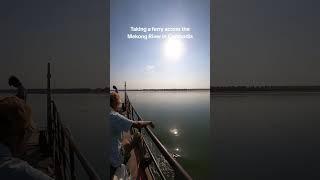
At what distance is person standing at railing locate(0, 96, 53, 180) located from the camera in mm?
1168

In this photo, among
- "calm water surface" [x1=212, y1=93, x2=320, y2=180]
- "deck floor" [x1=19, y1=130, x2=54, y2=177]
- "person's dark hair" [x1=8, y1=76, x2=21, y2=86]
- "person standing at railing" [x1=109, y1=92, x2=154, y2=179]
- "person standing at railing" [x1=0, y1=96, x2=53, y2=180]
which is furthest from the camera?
"calm water surface" [x1=212, y1=93, x2=320, y2=180]

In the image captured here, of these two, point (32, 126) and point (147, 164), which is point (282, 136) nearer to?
Result: point (147, 164)

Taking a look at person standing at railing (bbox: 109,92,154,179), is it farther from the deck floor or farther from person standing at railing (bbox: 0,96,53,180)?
person standing at railing (bbox: 0,96,53,180)

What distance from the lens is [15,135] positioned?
1.23 m

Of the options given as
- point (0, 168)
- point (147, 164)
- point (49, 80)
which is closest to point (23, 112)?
point (0, 168)

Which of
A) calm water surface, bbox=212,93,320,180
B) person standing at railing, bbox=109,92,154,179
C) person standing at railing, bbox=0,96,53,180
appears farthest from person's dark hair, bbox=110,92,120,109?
calm water surface, bbox=212,93,320,180

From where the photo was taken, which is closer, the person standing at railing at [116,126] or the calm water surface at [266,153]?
the person standing at railing at [116,126]

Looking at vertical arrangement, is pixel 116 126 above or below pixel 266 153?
above

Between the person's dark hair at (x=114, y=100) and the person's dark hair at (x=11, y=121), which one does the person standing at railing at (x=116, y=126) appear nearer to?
the person's dark hair at (x=114, y=100)

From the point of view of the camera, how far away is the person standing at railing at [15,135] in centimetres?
117

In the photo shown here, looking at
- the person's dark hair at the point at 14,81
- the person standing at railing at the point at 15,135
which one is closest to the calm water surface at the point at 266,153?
the person's dark hair at the point at 14,81

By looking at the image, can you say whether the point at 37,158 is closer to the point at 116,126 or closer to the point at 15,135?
the point at 116,126

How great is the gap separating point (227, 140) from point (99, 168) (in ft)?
40.3

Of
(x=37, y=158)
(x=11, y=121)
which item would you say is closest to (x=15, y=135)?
(x=11, y=121)
